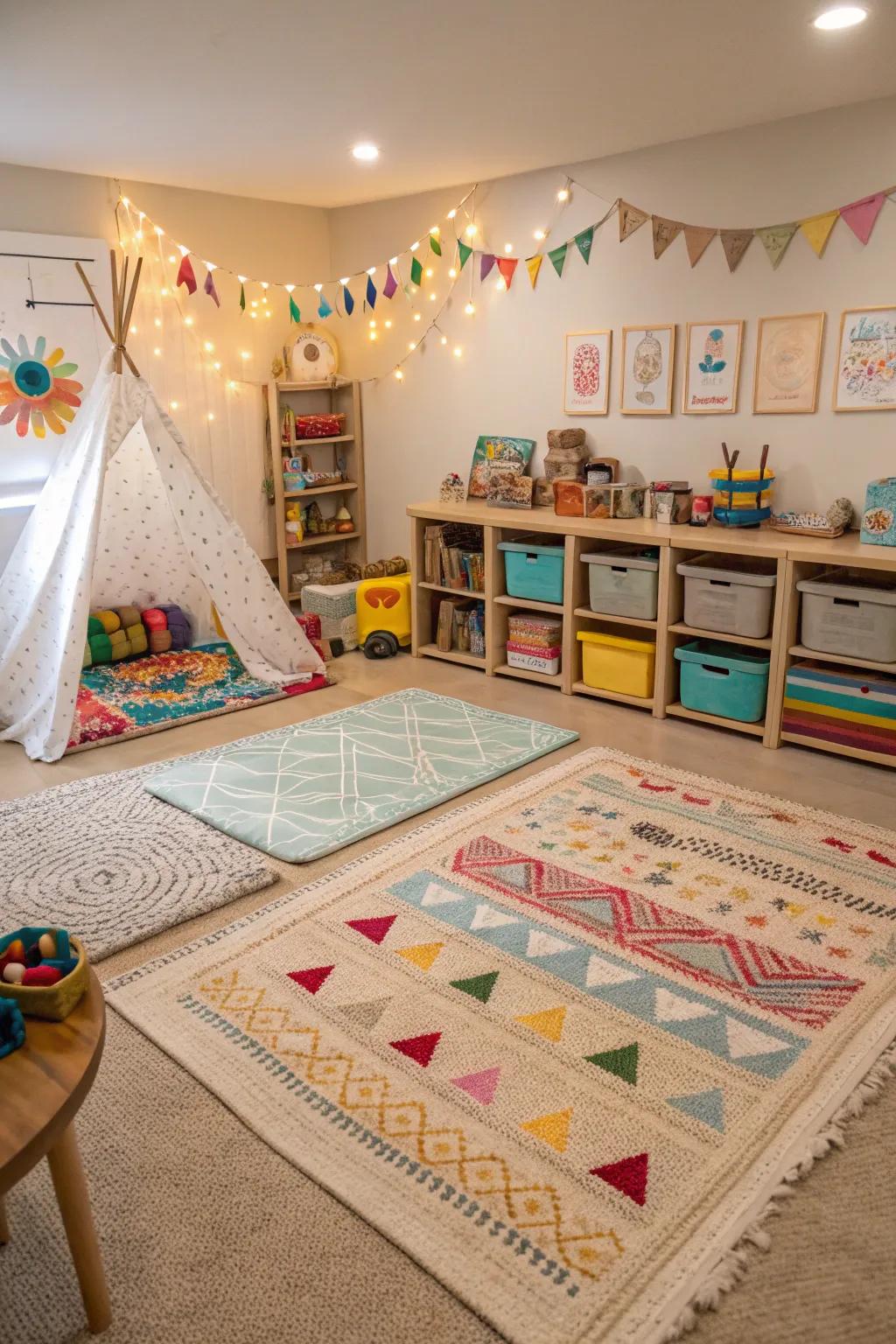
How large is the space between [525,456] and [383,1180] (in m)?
3.81

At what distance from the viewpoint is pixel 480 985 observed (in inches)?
91.9

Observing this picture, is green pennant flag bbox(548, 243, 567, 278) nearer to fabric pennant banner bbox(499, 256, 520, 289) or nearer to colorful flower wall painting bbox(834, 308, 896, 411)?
fabric pennant banner bbox(499, 256, 520, 289)

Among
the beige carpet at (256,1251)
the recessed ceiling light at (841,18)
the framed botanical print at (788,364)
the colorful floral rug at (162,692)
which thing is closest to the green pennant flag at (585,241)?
the framed botanical print at (788,364)

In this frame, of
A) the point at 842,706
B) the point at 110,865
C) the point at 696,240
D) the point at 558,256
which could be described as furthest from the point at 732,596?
the point at 110,865

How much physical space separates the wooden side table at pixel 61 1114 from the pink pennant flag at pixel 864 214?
3690mm

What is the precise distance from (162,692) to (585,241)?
2.82 metres

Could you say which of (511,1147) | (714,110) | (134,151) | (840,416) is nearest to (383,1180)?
(511,1147)

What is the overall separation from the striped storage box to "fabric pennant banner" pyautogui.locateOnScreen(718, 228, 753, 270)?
5.59 feet

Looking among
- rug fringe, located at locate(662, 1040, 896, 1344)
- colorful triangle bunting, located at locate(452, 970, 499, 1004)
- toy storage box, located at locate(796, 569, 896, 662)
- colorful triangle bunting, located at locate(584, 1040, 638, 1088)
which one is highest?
toy storage box, located at locate(796, 569, 896, 662)

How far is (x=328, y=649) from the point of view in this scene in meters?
4.96

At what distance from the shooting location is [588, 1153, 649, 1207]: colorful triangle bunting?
1.74 m

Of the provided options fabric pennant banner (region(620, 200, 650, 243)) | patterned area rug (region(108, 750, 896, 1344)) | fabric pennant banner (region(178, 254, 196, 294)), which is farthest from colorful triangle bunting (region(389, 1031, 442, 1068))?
fabric pennant banner (region(178, 254, 196, 294))

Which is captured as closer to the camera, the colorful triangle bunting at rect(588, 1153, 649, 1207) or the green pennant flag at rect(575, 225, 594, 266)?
the colorful triangle bunting at rect(588, 1153, 649, 1207)

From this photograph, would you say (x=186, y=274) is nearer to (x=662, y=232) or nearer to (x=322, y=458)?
(x=322, y=458)
